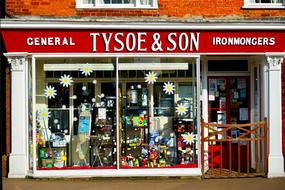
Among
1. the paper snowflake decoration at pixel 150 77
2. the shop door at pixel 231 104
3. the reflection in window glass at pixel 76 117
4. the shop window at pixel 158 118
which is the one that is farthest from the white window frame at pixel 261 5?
the reflection in window glass at pixel 76 117

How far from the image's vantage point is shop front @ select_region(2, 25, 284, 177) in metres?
11.0

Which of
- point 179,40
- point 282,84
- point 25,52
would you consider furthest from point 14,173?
point 282,84

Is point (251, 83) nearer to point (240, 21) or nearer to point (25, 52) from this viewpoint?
point (240, 21)

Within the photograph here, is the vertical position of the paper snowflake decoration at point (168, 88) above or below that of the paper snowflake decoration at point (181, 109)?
above

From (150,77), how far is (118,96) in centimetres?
81

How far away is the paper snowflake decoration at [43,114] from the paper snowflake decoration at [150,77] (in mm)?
2255

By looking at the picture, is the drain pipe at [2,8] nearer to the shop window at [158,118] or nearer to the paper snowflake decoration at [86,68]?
the paper snowflake decoration at [86,68]

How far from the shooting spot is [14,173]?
10930 millimetres

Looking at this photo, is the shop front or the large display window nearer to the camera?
the shop front

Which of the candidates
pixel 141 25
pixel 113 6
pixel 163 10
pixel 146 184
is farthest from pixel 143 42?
pixel 146 184

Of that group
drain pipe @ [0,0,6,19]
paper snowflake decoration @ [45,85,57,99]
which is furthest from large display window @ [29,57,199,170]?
drain pipe @ [0,0,6,19]

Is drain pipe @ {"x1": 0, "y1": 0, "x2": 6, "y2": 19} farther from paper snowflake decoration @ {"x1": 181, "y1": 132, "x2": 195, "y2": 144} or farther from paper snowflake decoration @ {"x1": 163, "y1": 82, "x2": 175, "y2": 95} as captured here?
paper snowflake decoration @ {"x1": 181, "y1": 132, "x2": 195, "y2": 144}

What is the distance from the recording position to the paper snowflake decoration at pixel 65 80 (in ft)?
37.0

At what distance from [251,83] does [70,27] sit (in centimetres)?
442
